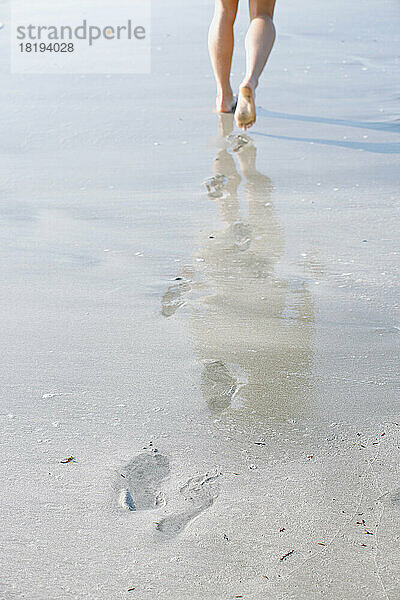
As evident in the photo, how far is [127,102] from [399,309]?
241cm

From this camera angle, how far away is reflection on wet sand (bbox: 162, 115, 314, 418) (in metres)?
1.63

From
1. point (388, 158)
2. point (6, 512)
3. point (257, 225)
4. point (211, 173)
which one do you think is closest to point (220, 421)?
point (6, 512)

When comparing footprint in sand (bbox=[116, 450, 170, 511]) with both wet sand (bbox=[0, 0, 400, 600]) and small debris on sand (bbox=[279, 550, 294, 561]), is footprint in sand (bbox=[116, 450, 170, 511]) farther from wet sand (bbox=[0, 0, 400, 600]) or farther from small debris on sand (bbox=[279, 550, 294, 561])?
small debris on sand (bbox=[279, 550, 294, 561])

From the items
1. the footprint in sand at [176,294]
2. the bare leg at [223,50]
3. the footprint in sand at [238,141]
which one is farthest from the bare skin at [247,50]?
the footprint in sand at [176,294]

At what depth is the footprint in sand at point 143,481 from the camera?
1.32 metres

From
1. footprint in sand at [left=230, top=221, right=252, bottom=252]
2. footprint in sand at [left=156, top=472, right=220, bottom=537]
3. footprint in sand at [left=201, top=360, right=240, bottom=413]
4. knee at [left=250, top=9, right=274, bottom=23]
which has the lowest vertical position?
footprint in sand at [left=230, top=221, right=252, bottom=252]

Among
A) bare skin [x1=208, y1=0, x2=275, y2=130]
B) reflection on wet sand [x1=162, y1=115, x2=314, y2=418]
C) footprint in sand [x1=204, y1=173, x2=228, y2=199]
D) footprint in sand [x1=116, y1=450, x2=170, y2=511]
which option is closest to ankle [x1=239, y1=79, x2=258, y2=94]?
bare skin [x1=208, y1=0, x2=275, y2=130]

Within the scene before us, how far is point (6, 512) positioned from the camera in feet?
4.21

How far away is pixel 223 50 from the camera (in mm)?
3508

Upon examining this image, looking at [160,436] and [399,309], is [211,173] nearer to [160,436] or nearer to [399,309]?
[399,309]

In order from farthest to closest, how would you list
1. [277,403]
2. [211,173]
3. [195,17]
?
[195,17]
[211,173]
[277,403]

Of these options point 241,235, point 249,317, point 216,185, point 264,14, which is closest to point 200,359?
point 249,317

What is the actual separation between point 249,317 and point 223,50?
1962mm

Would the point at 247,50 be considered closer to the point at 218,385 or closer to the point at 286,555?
the point at 218,385
